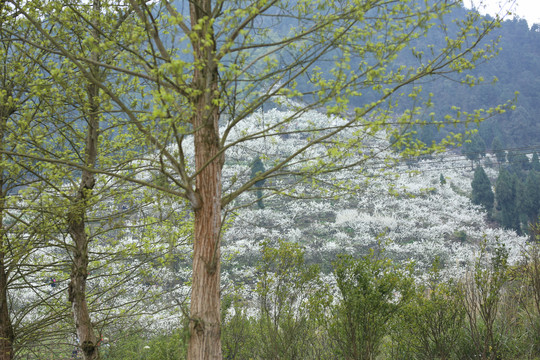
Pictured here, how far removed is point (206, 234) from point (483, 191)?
3268cm

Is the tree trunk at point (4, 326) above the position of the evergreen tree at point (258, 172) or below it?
below

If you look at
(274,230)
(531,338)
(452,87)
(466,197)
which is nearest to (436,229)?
(466,197)

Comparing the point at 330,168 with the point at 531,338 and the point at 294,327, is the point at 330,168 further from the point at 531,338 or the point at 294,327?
the point at 531,338

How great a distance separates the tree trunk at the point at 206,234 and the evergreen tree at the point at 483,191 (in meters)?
31.2

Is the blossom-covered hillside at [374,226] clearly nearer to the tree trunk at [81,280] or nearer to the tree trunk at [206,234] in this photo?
the tree trunk at [81,280]

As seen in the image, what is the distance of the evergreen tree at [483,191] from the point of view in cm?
3079

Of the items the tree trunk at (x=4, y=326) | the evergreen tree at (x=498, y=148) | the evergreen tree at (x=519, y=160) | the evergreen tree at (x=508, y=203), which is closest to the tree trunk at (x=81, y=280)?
the tree trunk at (x=4, y=326)

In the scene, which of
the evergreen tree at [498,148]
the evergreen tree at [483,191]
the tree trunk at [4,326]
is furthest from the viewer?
the evergreen tree at [498,148]

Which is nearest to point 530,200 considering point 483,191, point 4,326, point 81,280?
point 483,191

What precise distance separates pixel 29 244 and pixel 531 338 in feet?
18.1

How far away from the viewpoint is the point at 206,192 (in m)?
2.94

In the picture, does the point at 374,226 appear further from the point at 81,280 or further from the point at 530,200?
the point at 81,280

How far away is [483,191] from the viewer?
103 ft

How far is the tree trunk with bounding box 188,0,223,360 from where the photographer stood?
8.85 feet
